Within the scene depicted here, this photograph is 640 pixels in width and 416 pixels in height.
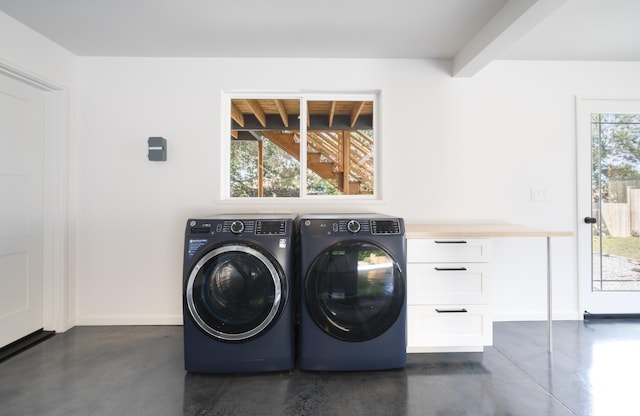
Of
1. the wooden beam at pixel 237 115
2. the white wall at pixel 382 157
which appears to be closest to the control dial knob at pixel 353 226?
the white wall at pixel 382 157

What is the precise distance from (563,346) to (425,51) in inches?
101

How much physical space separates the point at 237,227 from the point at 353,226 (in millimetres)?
713

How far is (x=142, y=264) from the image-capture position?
2.67 metres

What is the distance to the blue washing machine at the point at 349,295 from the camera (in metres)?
1.85

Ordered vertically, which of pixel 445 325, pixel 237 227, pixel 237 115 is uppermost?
pixel 237 115

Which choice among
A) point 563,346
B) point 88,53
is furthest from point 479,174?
point 88,53

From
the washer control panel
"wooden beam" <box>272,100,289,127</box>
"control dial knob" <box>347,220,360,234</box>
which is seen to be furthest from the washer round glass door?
"wooden beam" <box>272,100,289,127</box>

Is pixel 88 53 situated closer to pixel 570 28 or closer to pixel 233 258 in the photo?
pixel 233 258

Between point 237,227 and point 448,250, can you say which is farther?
point 448,250

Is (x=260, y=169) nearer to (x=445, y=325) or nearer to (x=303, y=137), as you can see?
(x=303, y=137)

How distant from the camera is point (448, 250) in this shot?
2.06m

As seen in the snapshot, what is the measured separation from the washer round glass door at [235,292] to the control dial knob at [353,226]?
50cm

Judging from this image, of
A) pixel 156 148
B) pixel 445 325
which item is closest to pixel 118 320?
pixel 156 148

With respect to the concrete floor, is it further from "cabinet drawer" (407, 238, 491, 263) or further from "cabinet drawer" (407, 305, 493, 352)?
"cabinet drawer" (407, 238, 491, 263)
